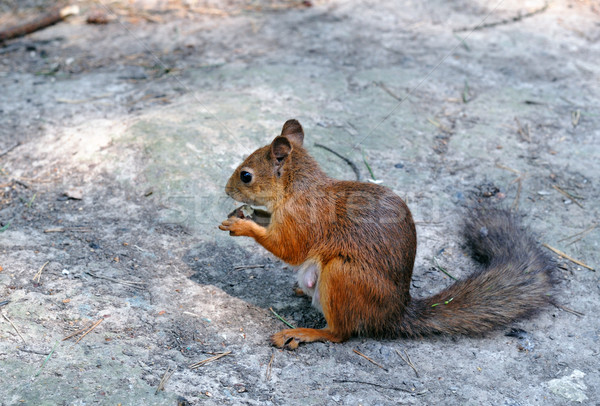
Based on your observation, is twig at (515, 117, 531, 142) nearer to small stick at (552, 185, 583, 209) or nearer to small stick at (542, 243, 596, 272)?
small stick at (552, 185, 583, 209)

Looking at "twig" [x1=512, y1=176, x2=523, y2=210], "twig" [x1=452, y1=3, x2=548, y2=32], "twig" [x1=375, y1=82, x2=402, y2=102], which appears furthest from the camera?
"twig" [x1=452, y1=3, x2=548, y2=32]

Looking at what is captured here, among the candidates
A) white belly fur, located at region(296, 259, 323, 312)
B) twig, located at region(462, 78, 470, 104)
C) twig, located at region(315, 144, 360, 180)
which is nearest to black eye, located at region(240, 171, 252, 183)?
white belly fur, located at region(296, 259, 323, 312)

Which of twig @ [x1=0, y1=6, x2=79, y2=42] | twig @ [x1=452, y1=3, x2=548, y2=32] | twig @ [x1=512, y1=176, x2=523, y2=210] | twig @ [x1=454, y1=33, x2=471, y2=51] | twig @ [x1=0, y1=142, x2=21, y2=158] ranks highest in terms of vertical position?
twig @ [x1=0, y1=6, x2=79, y2=42]

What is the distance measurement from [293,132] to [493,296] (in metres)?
1.17

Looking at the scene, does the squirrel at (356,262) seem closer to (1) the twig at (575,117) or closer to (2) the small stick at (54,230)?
(2) the small stick at (54,230)

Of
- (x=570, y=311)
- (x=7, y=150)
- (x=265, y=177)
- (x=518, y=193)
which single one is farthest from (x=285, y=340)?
(x=7, y=150)

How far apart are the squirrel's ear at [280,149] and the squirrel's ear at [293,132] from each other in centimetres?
20

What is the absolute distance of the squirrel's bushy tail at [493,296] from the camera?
235 cm

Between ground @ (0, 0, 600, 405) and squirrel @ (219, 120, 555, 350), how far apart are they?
4.1 inches

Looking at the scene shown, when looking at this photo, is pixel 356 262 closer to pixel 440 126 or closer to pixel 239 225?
pixel 239 225

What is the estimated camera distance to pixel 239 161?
3.31 metres

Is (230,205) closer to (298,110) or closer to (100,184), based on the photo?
(100,184)

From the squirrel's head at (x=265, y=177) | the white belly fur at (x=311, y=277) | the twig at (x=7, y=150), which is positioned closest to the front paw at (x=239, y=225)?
the squirrel's head at (x=265, y=177)

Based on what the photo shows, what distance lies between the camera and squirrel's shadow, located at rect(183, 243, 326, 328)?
260 centimetres
